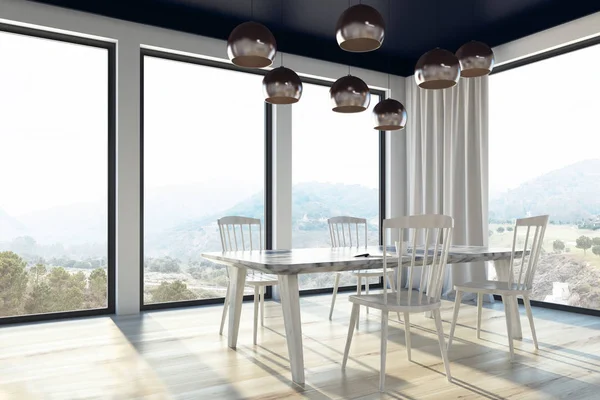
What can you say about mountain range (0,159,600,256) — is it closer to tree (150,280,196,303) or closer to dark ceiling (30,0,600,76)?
tree (150,280,196,303)

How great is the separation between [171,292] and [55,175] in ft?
4.65

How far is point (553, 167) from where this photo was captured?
465cm

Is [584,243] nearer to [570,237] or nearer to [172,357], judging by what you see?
[570,237]

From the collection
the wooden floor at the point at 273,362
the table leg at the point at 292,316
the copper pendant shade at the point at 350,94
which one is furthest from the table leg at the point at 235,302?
the copper pendant shade at the point at 350,94

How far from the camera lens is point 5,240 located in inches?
155

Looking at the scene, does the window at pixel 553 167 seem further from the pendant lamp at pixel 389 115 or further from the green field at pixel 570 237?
the pendant lamp at pixel 389 115

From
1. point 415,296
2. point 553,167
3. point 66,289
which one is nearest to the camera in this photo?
point 415,296

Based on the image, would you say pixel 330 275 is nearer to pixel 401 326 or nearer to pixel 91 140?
pixel 401 326

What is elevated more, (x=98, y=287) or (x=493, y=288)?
(x=493, y=288)

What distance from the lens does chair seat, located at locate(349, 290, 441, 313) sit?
249 centimetres

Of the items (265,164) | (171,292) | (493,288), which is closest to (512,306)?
(493,288)

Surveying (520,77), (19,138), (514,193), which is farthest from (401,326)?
(19,138)

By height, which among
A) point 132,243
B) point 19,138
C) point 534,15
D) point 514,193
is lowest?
point 132,243

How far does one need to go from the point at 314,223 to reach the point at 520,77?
99.6 inches
